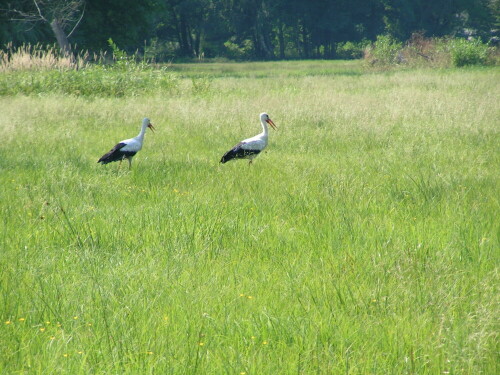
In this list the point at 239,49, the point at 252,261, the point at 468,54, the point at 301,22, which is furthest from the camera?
the point at 239,49

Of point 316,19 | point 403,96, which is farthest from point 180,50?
point 403,96

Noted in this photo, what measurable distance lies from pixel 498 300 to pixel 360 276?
907 mm

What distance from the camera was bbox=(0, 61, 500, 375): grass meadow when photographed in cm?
311

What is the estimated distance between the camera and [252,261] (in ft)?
14.9

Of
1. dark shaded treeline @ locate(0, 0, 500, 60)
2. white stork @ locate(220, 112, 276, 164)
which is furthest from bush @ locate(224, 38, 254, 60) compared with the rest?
white stork @ locate(220, 112, 276, 164)

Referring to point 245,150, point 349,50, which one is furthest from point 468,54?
point 349,50

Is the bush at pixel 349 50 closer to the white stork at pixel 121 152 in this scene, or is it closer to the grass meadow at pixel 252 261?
the grass meadow at pixel 252 261

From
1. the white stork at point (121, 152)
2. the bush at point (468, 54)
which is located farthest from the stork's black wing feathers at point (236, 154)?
the bush at point (468, 54)

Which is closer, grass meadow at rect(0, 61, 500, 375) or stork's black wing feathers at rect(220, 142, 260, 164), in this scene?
grass meadow at rect(0, 61, 500, 375)

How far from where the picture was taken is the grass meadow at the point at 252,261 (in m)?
3.11

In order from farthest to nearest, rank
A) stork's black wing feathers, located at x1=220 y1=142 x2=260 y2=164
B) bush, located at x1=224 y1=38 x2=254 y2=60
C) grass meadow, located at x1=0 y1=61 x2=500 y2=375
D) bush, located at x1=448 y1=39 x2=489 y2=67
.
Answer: bush, located at x1=224 y1=38 x2=254 y2=60 < bush, located at x1=448 y1=39 x2=489 y2=67 < stork's black wing feathers, located at x1=220 y1=142 x2=260 y2=164 < grass meadow, located at x1=0 y1=61 x2=500 y2=375

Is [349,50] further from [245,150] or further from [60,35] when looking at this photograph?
[245,150]

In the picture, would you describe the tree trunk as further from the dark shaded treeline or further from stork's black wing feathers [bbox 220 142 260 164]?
the dark shaded treeline

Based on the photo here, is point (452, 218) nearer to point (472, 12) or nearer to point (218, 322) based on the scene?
point (218, 322)
